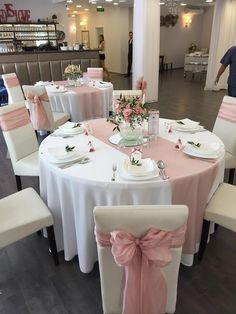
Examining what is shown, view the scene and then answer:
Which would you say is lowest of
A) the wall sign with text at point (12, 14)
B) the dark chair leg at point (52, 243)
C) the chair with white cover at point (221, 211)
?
the dark chair leg at point (52, 243)

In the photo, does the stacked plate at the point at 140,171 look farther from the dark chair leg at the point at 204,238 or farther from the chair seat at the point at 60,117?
the chair seat at the point at 60,117

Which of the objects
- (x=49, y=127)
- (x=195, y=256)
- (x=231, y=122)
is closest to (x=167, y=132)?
(x=231, y=122)

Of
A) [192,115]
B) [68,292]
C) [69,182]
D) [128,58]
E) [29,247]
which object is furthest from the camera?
[128,58]

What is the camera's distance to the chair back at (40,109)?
11.8 feet

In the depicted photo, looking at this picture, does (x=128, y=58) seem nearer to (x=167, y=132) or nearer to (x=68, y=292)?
(x=167, y=132)

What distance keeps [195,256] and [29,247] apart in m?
Result: 1.37

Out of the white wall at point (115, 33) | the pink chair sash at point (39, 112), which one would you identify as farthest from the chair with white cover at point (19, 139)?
the white wall at point (115, 33)

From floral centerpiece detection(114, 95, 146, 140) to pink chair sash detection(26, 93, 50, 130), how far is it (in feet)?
5.56

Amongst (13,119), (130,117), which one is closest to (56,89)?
(13,119)

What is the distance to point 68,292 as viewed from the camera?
192 centimetres

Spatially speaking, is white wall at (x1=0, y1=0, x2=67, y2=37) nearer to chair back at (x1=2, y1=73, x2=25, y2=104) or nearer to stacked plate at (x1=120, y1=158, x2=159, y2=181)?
chair back at (x1=2, y1=73, x2=25, y2=104)

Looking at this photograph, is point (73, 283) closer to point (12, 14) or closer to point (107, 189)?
point (107, 189)

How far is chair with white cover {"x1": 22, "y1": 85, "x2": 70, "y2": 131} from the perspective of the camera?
3607 millimetres

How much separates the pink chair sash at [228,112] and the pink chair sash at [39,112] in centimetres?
223
